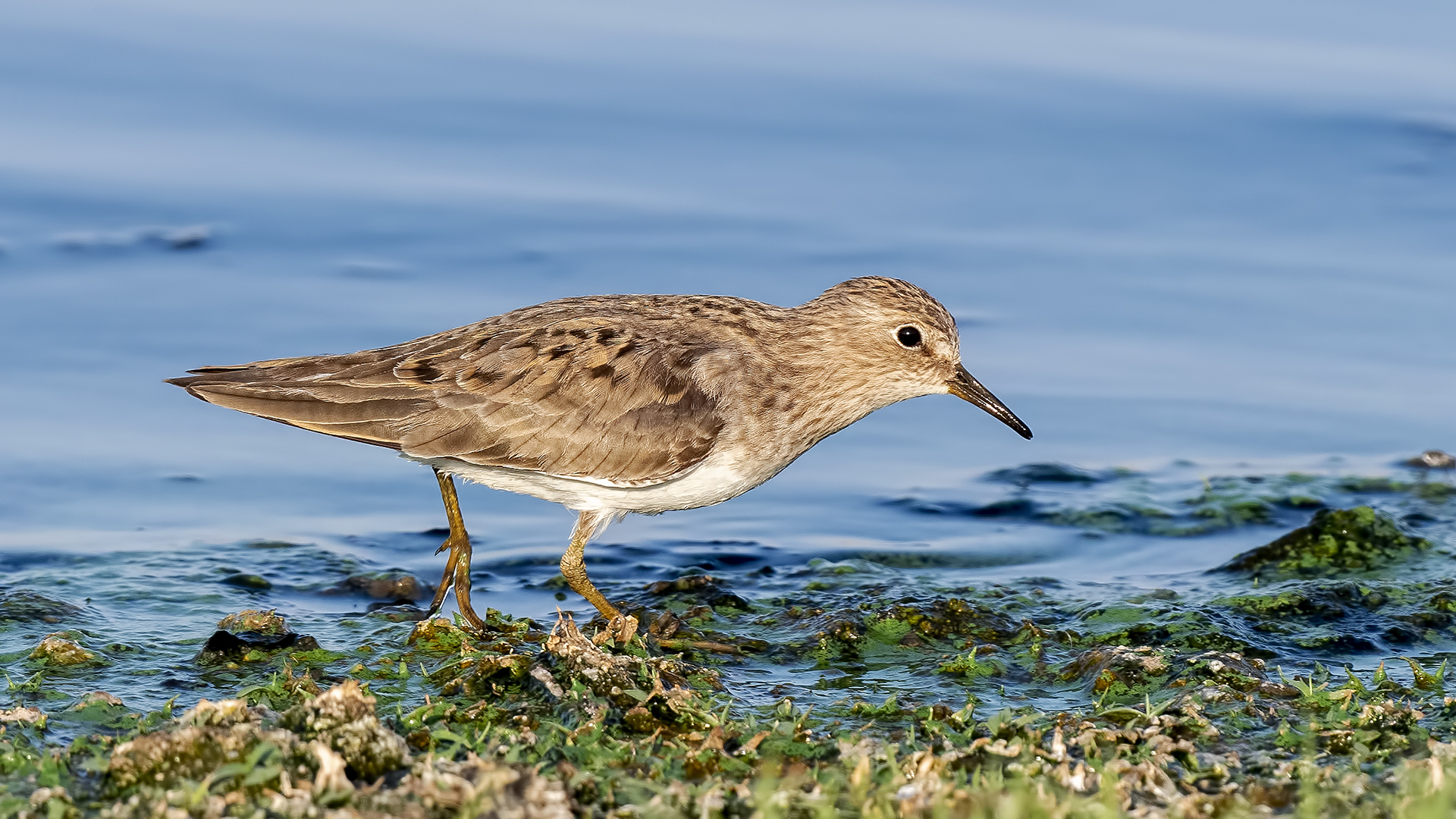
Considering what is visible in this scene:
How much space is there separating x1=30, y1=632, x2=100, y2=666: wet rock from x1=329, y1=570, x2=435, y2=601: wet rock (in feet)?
5.76

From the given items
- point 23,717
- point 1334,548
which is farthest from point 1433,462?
point 23,717

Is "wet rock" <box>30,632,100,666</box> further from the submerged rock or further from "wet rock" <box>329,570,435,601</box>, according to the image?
the submerged rock

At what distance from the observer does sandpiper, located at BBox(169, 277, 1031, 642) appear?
286 inches

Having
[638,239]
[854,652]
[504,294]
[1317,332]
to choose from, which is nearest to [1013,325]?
[1317,332]

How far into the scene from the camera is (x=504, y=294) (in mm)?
11711

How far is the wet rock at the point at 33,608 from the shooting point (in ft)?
23.5

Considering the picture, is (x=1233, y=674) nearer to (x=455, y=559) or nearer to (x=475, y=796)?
(x=475, y=796)

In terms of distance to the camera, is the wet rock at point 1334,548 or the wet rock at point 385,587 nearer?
the wet rock at point 385,587

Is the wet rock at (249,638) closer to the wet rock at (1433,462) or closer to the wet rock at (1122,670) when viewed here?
the wet rock at (1122,670)

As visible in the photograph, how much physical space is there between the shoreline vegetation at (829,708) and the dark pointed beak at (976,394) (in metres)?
0.86

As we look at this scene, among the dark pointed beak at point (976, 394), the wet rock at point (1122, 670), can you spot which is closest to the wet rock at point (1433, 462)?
the dark pointed beak at point (976, 394)

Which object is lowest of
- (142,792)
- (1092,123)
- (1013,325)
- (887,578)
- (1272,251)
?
(142,792)

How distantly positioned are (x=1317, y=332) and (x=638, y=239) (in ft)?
16.0

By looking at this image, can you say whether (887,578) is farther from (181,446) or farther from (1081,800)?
(181,446)
